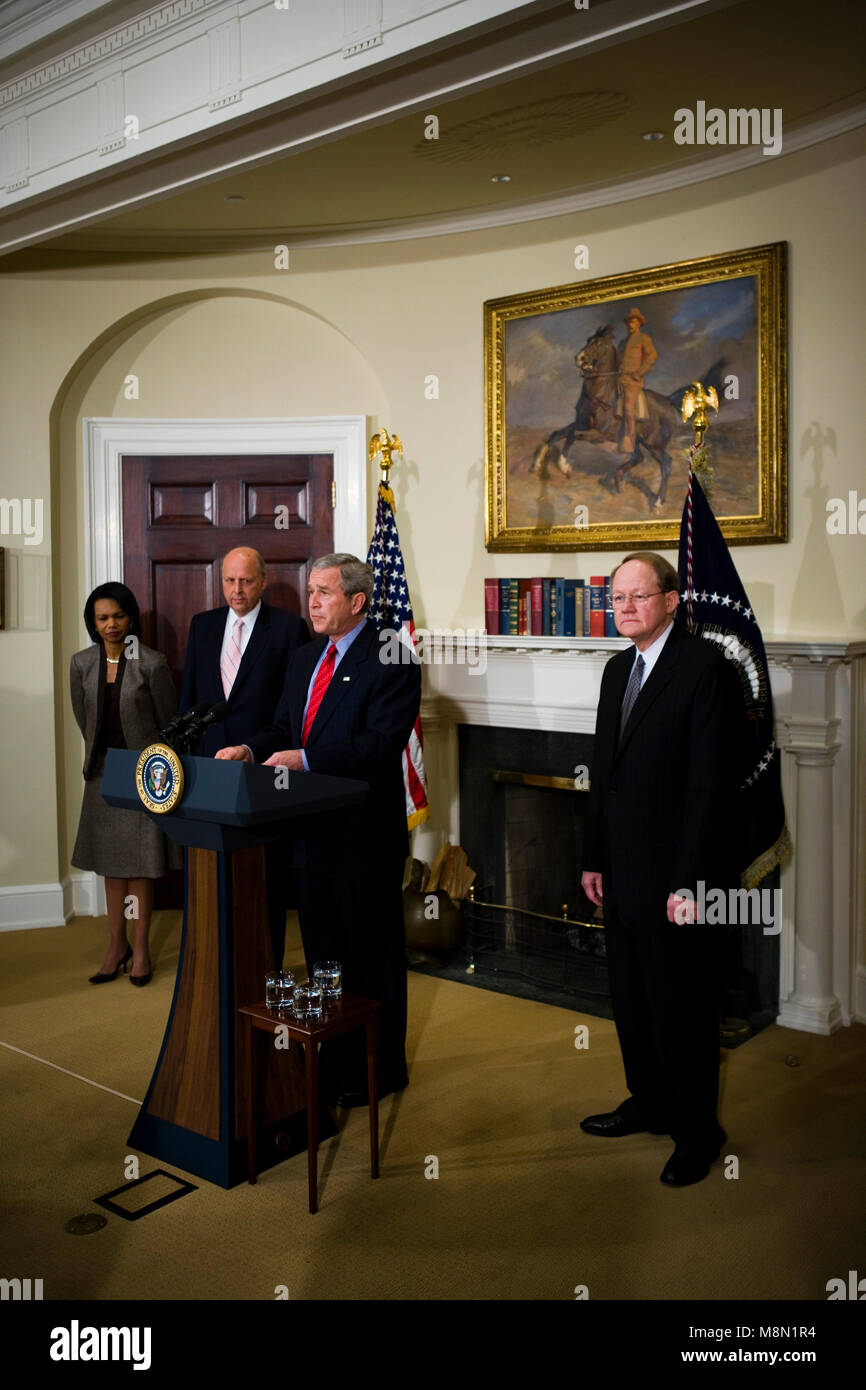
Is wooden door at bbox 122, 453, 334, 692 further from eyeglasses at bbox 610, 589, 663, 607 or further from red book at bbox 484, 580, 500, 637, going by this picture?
eyeglasses at bbox 610, 589, 663, 607

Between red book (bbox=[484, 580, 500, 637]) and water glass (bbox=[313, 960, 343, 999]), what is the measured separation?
2484 mm

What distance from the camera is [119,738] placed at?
515 centimetres

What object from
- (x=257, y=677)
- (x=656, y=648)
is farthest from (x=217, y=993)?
(x=257, y=677)

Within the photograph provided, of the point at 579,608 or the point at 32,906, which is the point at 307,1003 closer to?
the point at 579,608

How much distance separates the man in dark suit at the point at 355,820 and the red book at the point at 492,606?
174cm

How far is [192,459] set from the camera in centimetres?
612

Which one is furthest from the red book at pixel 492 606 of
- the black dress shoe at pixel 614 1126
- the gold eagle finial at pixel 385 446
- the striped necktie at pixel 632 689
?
the black dress shoe at pixel 614 1126

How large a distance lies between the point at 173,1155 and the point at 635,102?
13.0 ft

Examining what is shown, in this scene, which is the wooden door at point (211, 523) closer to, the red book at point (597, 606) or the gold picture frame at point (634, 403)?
the gold picture frame at point (634, 403)

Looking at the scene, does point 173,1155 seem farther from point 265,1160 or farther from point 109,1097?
point 109,1097

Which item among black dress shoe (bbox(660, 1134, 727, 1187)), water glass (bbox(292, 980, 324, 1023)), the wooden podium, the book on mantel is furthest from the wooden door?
black dress shoe (bbox(660, 1134, 727, 1187))
